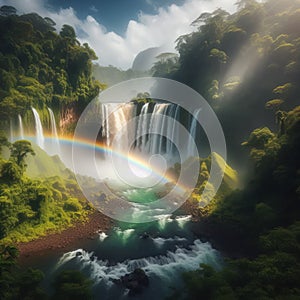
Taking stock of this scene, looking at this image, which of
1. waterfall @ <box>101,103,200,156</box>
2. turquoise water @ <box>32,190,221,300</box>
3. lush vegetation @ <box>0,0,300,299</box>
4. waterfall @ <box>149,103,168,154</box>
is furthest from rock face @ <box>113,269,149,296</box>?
waterfall @ <box>149,103,168,154</box>

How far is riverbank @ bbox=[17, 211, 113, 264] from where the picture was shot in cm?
1273

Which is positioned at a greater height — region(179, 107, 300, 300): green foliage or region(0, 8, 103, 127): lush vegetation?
region(0, 8, 103, 127): lush vegetation

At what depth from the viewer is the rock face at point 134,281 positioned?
10080 millimetres

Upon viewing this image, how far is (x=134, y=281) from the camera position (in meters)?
10.4

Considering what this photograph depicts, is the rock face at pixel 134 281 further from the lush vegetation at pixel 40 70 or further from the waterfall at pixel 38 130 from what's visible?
the waterfall at pixel 38 130

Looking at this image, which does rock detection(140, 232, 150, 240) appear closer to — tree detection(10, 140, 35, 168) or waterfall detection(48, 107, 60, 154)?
tree detection(10, 140, 35, 168)

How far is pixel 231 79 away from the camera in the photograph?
27.4 meters

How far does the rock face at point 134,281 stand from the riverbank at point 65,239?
4342 mm

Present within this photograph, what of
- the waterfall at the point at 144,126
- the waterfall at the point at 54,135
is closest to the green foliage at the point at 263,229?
the waterfall at the point at 144,126

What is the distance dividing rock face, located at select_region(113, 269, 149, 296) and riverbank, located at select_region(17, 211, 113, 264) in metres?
4.34

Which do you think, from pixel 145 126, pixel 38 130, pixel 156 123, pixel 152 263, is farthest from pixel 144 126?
pixel 152 263

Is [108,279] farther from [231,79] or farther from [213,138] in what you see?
[231,79]

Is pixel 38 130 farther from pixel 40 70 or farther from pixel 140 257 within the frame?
pixel 140 257

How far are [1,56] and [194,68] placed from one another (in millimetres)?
29598
